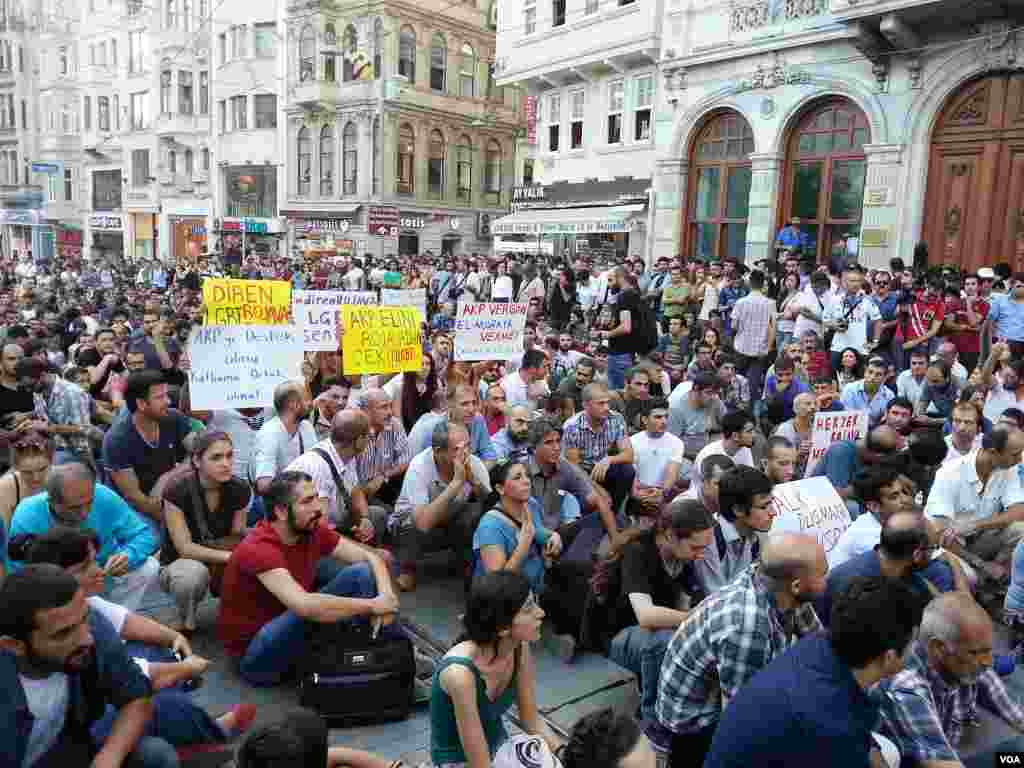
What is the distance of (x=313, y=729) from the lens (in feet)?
8.13

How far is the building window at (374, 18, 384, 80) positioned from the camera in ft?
119

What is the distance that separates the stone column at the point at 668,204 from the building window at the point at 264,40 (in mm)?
27625

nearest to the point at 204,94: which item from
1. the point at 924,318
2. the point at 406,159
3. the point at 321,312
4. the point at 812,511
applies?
the point at 406,159

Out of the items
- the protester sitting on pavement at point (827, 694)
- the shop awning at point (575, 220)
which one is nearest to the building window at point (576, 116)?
the shop awning at point (575, 220)

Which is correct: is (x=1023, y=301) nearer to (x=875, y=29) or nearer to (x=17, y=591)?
(x=875, y=29)

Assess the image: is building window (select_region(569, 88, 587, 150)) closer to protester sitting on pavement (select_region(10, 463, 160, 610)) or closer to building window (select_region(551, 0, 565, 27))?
building window (select_region(551, 0, 565, 27))

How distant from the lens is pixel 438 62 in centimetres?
3822

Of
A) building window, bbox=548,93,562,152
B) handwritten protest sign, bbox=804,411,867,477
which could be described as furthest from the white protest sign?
building window, bbox=548,93,562,152

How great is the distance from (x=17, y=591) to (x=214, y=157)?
44.5 meters

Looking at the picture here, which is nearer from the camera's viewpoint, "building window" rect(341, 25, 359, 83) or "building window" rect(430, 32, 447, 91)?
"building window" rect(341, 25, 359, 83)

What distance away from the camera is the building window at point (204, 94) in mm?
44156

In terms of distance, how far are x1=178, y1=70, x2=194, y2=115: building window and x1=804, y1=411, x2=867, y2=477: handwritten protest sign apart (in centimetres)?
4567

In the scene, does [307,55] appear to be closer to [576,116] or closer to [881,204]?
[576,116]

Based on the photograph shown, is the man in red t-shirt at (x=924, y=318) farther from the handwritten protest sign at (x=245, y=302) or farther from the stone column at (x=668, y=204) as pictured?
the stone column at (x=668, y=204)
